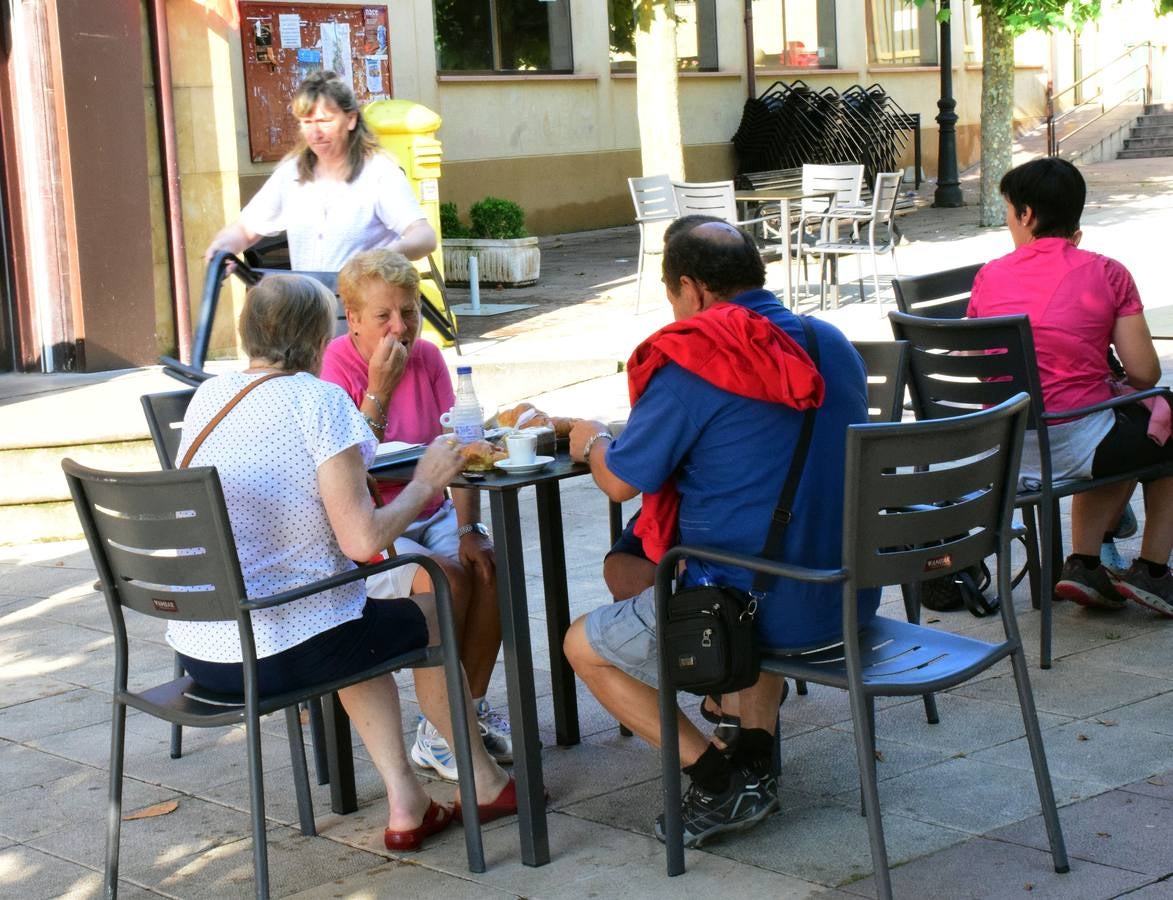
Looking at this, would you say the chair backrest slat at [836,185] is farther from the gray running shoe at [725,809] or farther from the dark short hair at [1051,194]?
the gray running shoe at [725,809]

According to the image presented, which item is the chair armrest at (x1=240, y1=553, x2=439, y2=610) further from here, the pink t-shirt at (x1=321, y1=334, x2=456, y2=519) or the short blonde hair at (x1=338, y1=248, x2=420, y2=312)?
the short blonde hair at (x1=338, y1=248, x2=420, y2=312)

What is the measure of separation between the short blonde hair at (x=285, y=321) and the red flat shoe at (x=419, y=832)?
109cm

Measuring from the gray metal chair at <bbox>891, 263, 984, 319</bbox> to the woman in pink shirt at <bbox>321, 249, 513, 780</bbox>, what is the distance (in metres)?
1.98

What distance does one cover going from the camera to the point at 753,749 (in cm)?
372

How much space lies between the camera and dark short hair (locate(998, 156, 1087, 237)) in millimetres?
5055

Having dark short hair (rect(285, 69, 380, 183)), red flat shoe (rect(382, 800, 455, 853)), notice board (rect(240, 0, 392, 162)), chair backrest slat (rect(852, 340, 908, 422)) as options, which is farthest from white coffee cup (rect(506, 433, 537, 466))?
notice board (rect(240, 0, 392, 162))

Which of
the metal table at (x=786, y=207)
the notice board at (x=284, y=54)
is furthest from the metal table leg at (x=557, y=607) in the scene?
the notice board at (x=284, y=54)

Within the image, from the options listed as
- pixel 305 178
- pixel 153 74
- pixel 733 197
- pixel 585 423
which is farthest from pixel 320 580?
pixel 733 197

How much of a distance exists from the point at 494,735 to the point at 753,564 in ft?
4.37

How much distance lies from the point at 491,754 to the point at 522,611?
2.66ft

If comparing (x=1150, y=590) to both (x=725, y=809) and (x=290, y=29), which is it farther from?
(x=290, y=29)

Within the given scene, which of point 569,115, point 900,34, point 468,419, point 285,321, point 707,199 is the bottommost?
point 468,419

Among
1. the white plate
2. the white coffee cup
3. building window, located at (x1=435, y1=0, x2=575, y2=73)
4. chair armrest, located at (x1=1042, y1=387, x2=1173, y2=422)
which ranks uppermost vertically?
building window, located at (x1=435, y1=0, x2=575, y2=73)

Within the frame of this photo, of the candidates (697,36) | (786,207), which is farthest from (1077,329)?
(697,36)
